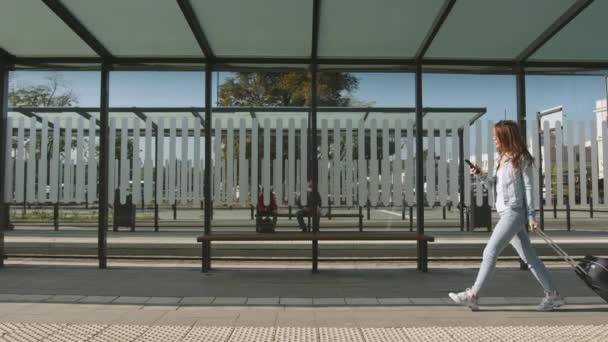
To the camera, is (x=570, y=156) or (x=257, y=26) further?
(x=570, y=156)

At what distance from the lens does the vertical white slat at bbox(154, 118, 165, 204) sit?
7242 millimetres

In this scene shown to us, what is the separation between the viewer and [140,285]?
590 centimetres

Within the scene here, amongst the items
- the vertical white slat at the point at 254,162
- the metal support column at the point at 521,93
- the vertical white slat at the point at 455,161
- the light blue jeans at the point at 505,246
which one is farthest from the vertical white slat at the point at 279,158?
the light blue jeans at the point at 505,246

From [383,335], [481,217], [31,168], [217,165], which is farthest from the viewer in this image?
[481,217]

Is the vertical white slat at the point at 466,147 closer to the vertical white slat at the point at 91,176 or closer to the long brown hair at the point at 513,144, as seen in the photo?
the long brown hair at the point at 513,144

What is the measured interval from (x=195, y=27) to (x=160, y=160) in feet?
6.44

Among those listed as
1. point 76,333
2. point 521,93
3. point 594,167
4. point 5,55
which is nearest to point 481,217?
point 594,167

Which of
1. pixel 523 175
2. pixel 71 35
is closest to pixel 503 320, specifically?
pixel 523 175

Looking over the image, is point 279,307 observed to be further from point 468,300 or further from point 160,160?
point 160,160

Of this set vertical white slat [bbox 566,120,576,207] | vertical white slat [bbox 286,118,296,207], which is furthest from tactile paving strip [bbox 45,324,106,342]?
vertical white slat [bbox 566,120,576,207]

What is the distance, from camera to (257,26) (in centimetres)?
618

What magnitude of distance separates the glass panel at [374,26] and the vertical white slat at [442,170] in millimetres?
1137

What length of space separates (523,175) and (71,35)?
500 cm

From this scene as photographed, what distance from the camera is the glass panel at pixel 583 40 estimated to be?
5984 millimetres
